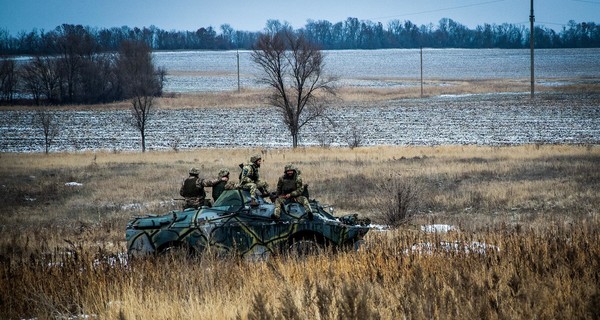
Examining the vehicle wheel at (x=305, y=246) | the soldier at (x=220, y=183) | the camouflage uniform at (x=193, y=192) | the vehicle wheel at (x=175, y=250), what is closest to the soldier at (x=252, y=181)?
the soldier at (x=220, y=183)

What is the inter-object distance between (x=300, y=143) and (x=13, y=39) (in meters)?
144

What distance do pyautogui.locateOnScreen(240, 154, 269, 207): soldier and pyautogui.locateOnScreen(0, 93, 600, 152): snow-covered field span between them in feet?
96.2

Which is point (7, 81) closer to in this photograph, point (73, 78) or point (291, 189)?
point (73, 78)

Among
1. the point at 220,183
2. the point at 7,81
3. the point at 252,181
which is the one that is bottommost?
the point at 220,183

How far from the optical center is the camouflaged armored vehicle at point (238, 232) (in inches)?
442

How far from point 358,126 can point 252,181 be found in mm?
41998

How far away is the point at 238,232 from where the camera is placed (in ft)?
37.2

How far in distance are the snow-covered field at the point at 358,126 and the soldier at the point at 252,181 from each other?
29327 millimetres

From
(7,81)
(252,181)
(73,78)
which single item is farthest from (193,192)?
(7,81)

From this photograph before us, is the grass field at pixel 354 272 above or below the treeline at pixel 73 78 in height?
below

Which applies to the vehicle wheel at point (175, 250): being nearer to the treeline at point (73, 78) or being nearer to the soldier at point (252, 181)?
the soldier at point (252, 181)

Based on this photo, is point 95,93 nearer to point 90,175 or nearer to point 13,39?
point 90,175

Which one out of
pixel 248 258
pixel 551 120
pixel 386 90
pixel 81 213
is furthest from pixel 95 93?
pixel 248 258

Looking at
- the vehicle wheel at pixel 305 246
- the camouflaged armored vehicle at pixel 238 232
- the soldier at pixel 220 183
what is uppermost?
the soldier at pixel 220 183
